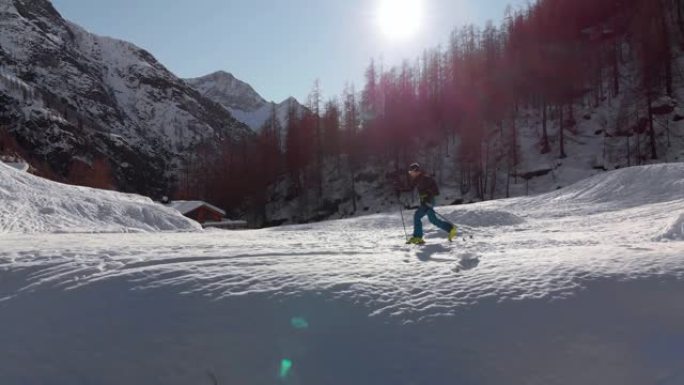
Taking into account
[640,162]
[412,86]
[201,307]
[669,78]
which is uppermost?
[412,86]

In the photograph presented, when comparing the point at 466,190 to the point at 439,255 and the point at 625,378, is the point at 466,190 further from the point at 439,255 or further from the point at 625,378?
the point at 625,378

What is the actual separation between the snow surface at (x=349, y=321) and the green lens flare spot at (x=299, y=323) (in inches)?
0.5

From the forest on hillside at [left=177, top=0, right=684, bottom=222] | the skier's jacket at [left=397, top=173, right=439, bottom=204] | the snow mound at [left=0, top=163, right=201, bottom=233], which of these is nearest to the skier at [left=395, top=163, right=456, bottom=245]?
the skier's jacket at [left=397, top=173, right=439, bottom=204]

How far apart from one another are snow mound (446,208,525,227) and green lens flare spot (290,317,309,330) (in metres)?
15.2

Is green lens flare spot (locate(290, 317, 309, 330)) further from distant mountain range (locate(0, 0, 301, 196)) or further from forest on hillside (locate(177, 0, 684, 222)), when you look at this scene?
distant mountain range (locate(0, 0, 301, 196))

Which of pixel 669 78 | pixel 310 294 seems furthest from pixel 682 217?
pixel 669 78

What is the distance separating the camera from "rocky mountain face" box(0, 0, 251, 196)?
104 m

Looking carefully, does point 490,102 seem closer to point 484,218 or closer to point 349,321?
point 484,218

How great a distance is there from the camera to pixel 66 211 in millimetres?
19328

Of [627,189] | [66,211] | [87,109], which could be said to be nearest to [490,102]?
[627,189]

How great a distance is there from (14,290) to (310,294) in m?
3.69

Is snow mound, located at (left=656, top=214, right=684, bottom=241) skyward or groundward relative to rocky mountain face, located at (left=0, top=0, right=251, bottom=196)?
groundward

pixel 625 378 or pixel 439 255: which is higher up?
pixel 439 255

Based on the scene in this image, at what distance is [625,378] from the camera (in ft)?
12.4
